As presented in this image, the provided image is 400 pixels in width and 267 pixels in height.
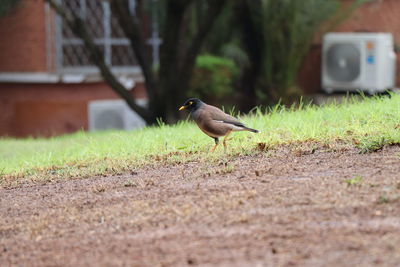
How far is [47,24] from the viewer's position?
14.7 meters

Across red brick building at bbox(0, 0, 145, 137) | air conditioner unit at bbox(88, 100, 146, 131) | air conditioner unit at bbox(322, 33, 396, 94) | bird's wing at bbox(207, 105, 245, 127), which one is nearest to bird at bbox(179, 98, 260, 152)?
bird's wing at bbox(207, 105, 245, 127)

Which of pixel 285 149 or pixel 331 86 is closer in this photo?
pixel 285 149

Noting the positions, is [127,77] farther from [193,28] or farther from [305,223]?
[305,223]

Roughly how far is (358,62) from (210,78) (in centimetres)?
314

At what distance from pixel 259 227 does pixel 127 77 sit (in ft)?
40.2

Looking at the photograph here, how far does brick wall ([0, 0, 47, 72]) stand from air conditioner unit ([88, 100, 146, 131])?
1.40 m

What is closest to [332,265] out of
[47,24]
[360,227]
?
[360,227]

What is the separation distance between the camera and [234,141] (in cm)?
664

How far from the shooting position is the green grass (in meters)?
6.11

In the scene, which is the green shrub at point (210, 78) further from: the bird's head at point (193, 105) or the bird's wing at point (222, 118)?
the bird's wing at point (222, 118)

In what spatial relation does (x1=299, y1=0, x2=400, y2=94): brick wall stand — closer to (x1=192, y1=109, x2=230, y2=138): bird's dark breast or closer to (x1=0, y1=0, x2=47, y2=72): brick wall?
(x1=0, y1=0, x2=47, y2=72): brick wall

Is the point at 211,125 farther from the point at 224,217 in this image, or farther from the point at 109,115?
the point at 109,115

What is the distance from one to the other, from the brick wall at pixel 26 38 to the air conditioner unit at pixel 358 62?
594 centimetres

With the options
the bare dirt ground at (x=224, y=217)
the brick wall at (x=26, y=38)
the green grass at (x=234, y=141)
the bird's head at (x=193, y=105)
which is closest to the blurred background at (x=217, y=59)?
the brick wall at (x=26, y=38)
